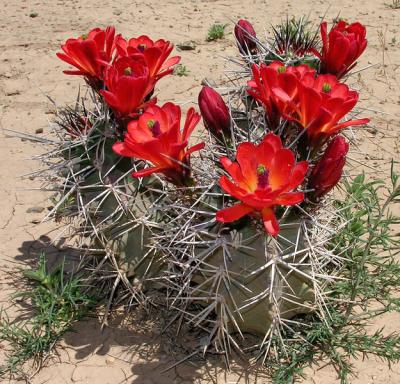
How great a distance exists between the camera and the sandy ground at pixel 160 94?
2377 millimetres

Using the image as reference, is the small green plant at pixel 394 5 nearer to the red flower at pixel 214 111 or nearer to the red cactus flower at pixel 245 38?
the red cactus flower at pixel 245 38

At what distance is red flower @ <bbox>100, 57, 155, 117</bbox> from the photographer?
2.02m

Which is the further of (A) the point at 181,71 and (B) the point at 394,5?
(B) the point at 394,5

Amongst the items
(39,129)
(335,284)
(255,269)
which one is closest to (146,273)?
(255,269)

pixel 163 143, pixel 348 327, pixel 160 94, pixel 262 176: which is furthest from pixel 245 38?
pixel 160 94

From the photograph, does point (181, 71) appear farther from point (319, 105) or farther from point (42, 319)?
point (319, 105)

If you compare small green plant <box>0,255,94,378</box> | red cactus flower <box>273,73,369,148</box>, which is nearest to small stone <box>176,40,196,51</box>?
small green plant <box>0,255,94,378</box>

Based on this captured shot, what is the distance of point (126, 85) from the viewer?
202 cm

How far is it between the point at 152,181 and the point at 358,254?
39.9 inches

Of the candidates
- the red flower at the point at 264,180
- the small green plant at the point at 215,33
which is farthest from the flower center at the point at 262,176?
the small green plant at the point at 215,33

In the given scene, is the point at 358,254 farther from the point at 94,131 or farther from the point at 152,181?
the point at 94,131

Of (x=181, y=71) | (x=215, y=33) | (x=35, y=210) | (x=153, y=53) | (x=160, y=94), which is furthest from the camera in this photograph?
(x=215, y=33)

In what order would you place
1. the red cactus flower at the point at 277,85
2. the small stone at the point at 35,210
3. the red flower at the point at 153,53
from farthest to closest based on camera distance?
the small stone at the point at 35,210, the red flower at the point at 153,53, the red cactus flower at the point at 277,85

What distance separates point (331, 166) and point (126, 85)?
30.2 inches
